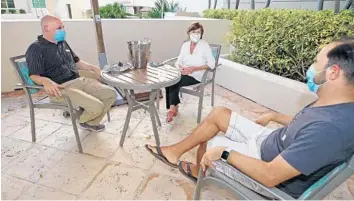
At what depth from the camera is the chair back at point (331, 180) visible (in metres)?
1.02

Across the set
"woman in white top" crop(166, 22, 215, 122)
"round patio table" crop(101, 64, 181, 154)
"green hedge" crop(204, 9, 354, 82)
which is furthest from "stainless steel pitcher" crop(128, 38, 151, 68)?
"green hedge" crop(204, 9, 354, 82)

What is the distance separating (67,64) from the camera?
254 cm

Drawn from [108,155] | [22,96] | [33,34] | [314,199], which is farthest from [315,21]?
[22,96]

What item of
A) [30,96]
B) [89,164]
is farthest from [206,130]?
[30,96]

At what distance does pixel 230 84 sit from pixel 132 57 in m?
1.90

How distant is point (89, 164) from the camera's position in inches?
81.3

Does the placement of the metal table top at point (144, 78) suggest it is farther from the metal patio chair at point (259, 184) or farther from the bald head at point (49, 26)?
the metal patio chair at point (259, 184)

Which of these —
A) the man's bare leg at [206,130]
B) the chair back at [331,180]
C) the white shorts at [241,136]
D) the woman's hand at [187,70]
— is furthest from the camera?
the woman's hand at [187,70]

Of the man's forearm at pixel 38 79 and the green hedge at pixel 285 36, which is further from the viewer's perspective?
the green hedge at pixel 285 36

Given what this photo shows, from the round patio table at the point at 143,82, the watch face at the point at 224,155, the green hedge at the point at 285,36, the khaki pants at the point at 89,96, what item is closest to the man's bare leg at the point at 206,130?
the round patio table at the point at 143,82

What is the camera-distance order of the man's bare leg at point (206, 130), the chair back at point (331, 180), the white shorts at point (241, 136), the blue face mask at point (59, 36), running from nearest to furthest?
the chair back at point (331, 180)
the white shorts at point (241, 136)
the man's bare leg at point (206, 130)
the blue face mask at point (59, 36)

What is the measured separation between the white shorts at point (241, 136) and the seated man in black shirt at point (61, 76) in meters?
1.28

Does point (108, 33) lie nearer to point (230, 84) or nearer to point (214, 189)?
point (230, 84)

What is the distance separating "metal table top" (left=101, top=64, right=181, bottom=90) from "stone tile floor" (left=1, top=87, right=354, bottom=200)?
62 centimetres
